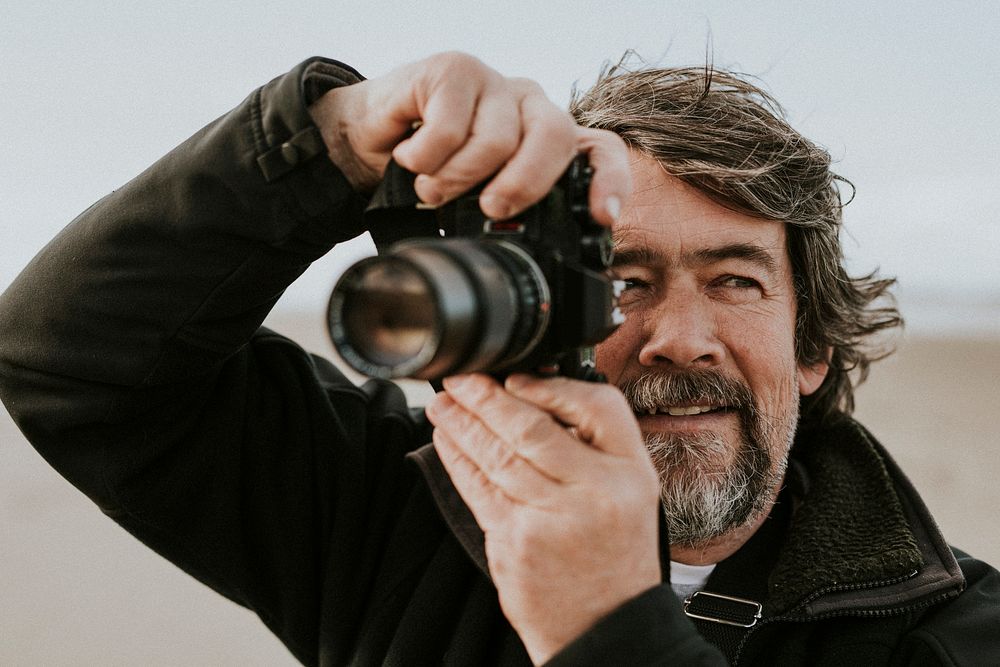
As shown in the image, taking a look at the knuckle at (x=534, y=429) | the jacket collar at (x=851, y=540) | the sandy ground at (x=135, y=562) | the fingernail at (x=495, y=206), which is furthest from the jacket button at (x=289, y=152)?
the sandy ground at (x=135, y=562)

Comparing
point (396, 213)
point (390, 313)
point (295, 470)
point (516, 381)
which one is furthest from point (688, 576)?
point (390, 313)

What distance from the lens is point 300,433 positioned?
1630mm

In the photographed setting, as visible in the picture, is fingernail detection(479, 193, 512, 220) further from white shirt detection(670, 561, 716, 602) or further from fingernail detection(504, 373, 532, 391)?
white shirt detection(670, 561, 716, 602)

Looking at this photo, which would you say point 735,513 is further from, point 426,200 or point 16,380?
point 16,380

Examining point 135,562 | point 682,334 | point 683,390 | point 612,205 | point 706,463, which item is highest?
point 612,205

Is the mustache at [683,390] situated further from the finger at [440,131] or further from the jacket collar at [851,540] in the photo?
the finger at [440,131]

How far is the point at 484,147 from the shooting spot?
3.59ft

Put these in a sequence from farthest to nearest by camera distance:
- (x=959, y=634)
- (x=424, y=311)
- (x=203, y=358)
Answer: (x=959, y=634) < (x=203, y=358) < (x=424, y=311)

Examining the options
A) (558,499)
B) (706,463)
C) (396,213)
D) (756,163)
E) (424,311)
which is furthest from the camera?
(756,163)

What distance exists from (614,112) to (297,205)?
1.06 m

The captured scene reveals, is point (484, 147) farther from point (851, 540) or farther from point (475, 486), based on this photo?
point (851, 540)

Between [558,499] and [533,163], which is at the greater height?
[533,163]

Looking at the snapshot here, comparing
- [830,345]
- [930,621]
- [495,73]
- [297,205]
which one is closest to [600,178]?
[495,73]

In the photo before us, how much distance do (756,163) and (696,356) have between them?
0.51 m
